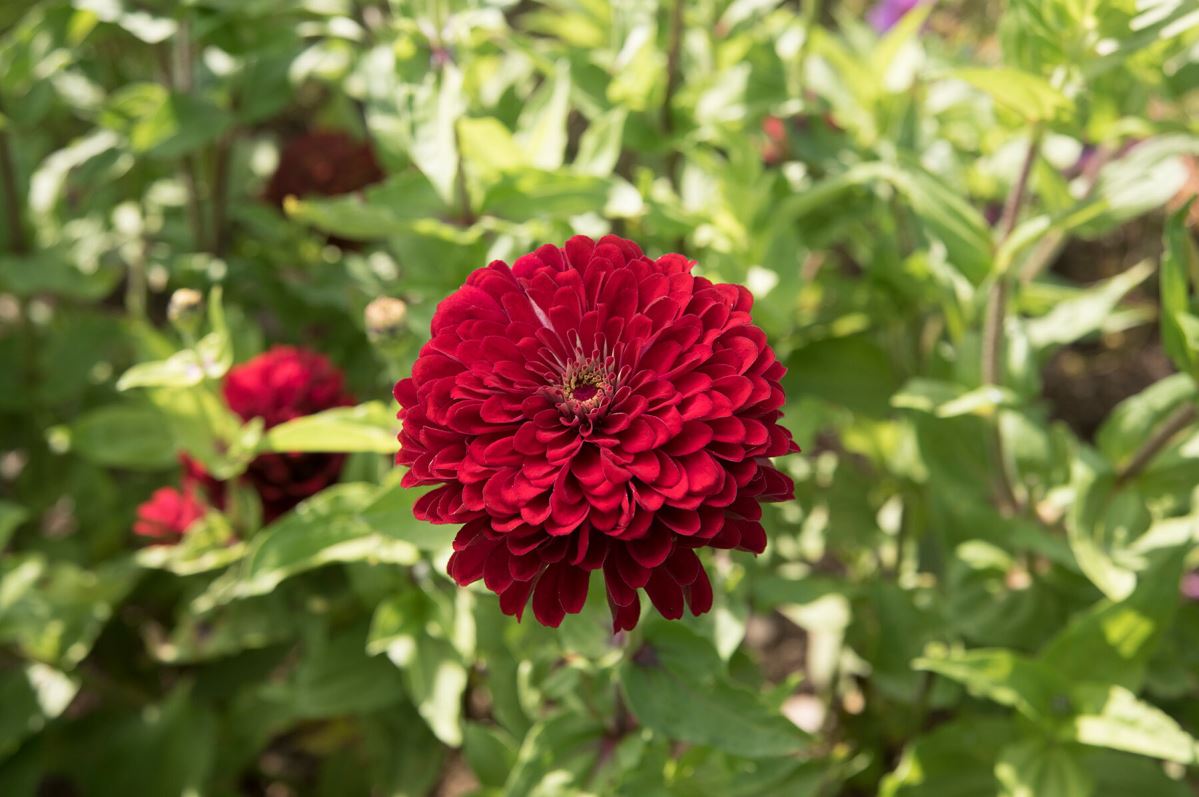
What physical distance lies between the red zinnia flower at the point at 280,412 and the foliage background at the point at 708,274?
1.2 inches

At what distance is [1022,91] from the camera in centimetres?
84

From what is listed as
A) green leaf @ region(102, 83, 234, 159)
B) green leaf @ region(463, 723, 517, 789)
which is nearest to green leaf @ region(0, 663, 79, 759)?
green leaf @ region(463, 723, 517, 789)

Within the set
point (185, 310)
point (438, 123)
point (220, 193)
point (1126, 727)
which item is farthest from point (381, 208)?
point (1126, 727)

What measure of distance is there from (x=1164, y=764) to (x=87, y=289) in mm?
1412

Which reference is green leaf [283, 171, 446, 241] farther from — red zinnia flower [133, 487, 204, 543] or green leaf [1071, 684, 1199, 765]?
green leaf [1071, 684, 1199, 765]

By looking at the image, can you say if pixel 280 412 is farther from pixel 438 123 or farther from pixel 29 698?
pixel 29 698

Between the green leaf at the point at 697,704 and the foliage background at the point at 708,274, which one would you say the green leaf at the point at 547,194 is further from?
the green leaf at the point at 697,704

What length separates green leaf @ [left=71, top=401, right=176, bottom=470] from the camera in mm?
1104

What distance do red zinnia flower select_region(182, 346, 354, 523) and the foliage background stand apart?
31 mm

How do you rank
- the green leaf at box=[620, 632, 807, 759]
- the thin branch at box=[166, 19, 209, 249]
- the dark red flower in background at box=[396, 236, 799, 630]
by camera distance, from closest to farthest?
the dark red flower in background at box=[396, 236, 799, 630]
the green leaf at box=[620, 632, 807, 759]
the thin branch at box=[166, 19, 209, 249]

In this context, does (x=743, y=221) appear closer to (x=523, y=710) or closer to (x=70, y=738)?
(x=523, y=710)

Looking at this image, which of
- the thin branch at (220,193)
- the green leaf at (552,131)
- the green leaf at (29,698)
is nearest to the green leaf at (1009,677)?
the green leaf at (552,131)

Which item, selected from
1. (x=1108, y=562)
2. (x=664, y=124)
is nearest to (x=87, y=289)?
(x=664, y=124)

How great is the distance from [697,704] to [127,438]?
72 cm
